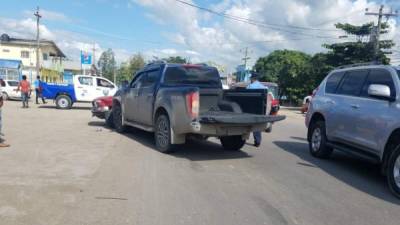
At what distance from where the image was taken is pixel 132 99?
11.4 meters

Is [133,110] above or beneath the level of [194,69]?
beneath

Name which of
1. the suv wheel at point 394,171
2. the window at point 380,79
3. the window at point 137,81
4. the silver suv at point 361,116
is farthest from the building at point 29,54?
the suv wheel at point 394,171

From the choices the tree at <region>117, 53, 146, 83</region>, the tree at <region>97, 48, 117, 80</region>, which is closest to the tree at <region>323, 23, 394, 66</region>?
the tree at <region>117, 53, 146, 83</region>

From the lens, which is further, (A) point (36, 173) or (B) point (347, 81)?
(B) point (347, 81)

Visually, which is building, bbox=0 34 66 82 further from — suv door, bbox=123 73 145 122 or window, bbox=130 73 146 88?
window, bbox=130 73 146 88

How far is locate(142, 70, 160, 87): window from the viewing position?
10105mm

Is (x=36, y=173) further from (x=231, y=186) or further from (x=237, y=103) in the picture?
(x=237, y=103)

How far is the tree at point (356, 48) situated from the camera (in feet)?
123

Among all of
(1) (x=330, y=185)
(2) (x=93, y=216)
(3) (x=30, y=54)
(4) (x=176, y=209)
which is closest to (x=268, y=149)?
(1) (x=330, y=185)

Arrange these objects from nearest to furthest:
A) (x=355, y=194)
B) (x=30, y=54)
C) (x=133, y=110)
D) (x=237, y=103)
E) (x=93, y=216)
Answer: (x=93, y=216), (x=355, y=194), (x=237, y=103), (x=133, y=110), (x=30, y=54)

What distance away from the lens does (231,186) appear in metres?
6.34

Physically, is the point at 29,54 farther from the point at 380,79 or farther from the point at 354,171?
the point at 380,79

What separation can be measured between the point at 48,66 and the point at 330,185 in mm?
70399

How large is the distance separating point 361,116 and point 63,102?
18.7 m
